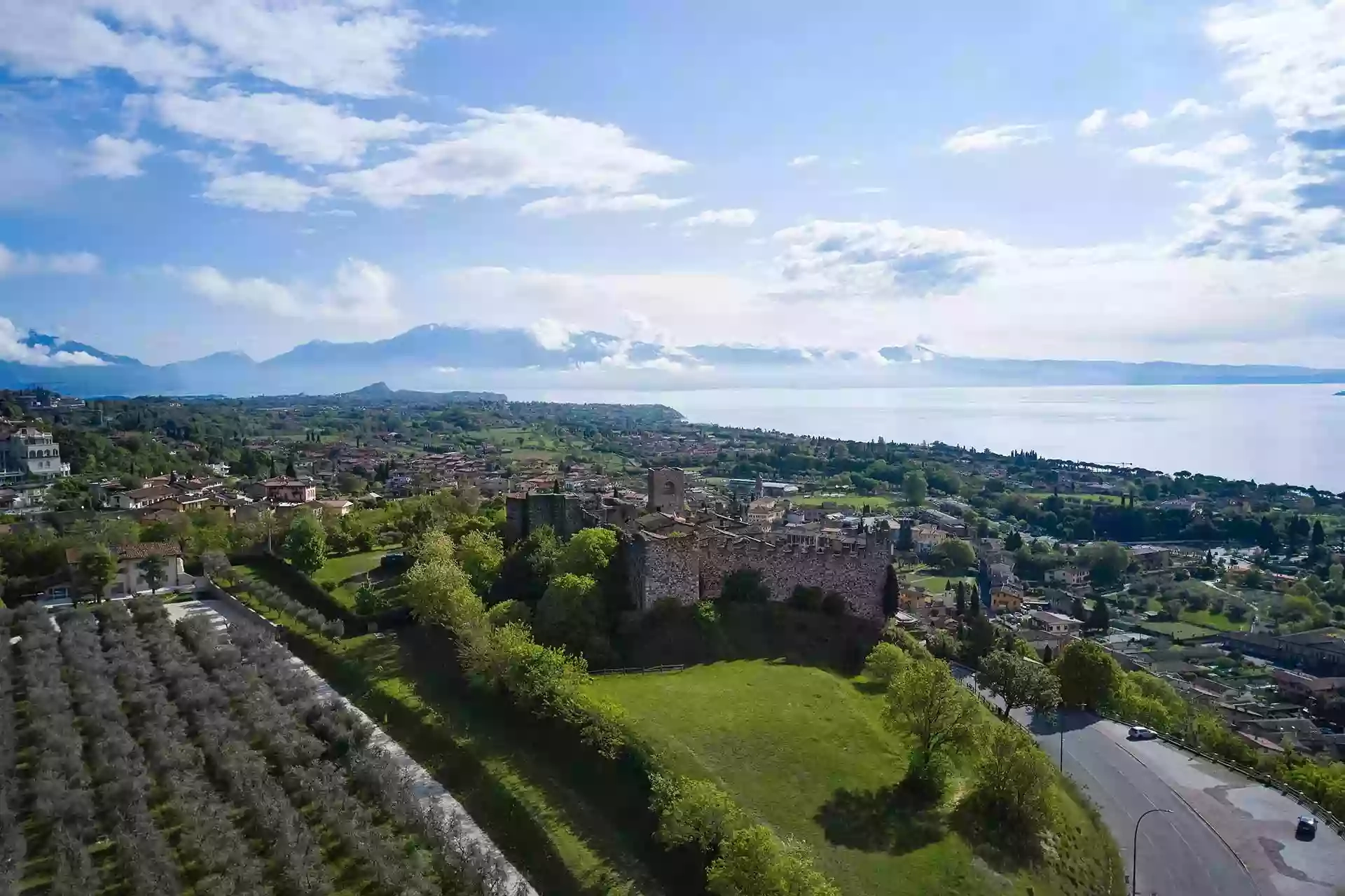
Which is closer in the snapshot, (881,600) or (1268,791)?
(1268,791)

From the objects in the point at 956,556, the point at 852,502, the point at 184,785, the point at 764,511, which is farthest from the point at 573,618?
the point at 852,502

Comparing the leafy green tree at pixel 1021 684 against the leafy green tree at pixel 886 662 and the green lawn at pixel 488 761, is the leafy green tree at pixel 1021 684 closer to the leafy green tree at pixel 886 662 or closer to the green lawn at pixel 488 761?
the leafy green tree at pixel 886 662

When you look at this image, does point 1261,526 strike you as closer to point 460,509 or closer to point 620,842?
point 460,509

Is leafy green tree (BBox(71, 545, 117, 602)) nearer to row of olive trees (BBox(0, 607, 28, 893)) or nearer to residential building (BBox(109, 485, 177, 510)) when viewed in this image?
row of olive trees (BBox(0, 607, 28, 893))

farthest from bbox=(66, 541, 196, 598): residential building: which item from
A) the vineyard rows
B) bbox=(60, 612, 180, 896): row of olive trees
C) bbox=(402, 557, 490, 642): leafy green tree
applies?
bbox=(402, 557, 490, 642): leafy green tree

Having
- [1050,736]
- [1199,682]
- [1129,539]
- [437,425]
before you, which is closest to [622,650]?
[1050,736]
